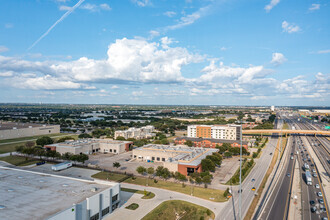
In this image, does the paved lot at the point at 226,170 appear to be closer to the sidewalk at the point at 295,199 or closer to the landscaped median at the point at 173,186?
the landscaped median at the point at 173,186

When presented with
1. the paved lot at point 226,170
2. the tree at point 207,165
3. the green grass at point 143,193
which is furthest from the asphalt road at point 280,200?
the green grass at point 143,193

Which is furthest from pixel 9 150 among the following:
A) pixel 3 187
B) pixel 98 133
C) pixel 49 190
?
→ pixel 49 190

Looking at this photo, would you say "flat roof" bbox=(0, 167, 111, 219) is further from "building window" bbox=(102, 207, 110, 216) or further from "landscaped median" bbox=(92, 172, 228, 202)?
"landscaped median" bbox=(92, 172, 228, 202)

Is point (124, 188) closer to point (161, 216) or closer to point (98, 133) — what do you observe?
point (161, 216)

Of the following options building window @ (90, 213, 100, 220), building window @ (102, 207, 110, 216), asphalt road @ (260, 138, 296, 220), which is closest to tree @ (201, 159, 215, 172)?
asphalt road @ (260, 138, 296, 220)

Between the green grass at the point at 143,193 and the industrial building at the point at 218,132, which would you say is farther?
the industrial building at the point at 218,132
